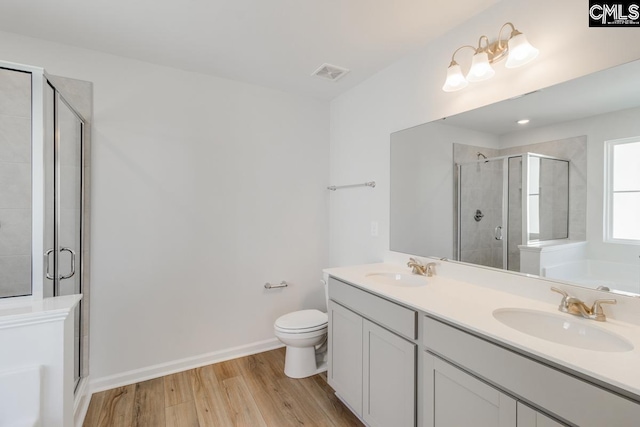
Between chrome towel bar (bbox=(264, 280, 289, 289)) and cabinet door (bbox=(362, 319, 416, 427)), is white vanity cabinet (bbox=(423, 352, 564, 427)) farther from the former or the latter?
chrome towel bar (bbox=(264, 280, 289, 289))

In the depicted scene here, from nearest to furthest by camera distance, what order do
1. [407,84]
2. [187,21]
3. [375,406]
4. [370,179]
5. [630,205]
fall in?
[630,205] → [375,406] → [187,21] → [407,84] → [370,179]

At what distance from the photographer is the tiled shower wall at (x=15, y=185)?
144 cm

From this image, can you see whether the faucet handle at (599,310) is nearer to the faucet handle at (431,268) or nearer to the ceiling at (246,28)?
the faucet handle at (431,268)

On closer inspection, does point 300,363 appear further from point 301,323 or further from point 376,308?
point 376,308

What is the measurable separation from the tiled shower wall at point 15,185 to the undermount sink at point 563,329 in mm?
2254

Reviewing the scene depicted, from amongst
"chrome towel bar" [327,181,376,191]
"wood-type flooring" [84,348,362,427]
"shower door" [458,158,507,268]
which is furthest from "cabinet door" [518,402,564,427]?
"chrome towel bar" [327,181,376,191]

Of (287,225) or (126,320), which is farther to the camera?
(287,225)

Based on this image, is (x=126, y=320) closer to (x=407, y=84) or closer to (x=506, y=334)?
(x=506, y=334)

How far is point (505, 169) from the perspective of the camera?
1618 mm

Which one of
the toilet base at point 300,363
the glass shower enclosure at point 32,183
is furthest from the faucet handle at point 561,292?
the glass shower enclosure at point 32,183

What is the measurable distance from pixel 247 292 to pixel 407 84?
2.15 metres

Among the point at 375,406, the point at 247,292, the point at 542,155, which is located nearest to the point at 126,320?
the point at 247,292

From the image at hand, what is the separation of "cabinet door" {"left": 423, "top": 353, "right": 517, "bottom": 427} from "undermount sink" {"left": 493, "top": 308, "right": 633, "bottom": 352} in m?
0.31

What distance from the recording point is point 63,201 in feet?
Answer: 5.66
